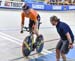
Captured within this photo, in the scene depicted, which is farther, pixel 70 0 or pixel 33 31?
pixel 70 0

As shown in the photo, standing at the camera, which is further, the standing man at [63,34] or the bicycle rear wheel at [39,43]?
the bicycle rear wheel at [39,43]

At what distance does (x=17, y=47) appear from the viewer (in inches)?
467

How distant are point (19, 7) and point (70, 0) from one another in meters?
9.10

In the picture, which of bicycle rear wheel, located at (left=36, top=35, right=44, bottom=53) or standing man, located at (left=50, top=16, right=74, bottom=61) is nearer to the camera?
standing man, located at (left=50, top=16, right=74, bottom=61)

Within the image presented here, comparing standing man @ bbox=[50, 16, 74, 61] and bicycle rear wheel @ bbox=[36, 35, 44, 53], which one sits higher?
standing man @ bbox=[50, 16, 74, 61]

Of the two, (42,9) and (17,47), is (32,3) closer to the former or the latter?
(42,9)

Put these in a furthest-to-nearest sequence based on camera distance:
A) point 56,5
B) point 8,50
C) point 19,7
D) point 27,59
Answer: point 56,5 < point 19,7 < point 8,50 < point 27,59

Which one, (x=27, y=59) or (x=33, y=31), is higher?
(x=33, y=31)

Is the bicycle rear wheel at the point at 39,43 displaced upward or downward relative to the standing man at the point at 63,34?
downward

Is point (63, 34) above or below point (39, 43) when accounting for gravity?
above

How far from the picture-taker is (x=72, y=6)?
36.5m

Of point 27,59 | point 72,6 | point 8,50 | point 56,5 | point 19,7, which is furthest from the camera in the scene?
point 72,6

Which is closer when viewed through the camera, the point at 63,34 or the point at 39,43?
the point at 63,34

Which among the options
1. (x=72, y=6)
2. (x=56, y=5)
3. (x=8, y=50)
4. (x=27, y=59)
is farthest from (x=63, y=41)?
(x=72, y=6)
